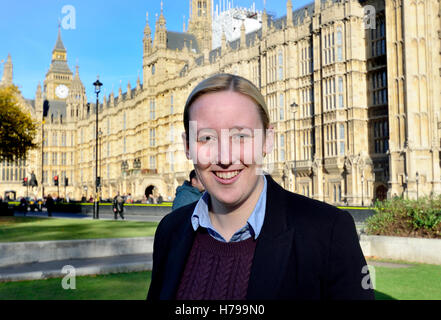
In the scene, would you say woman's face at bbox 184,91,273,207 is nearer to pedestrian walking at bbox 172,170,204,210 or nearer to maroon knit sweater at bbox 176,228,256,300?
maroon knit sweater at bbox 176,228,256,300

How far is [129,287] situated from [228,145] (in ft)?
22.5

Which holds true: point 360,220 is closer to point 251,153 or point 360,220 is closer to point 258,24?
point 251,153

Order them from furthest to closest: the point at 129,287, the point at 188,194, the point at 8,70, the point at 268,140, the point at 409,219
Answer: the point at 8,70, the point at 409,219, the point at 129,287, the point at 188,194, the point at 268,140

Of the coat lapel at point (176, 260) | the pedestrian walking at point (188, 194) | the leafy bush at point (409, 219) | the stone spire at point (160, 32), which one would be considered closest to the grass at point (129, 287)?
the leafy bush at point (409, 219)

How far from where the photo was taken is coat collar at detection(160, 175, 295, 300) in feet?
5.80

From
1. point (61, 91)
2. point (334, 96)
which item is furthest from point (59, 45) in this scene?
point (334, 96)

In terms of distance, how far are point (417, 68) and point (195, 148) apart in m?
31.9

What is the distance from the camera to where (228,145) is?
1937mm

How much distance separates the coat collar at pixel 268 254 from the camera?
5.80 ft

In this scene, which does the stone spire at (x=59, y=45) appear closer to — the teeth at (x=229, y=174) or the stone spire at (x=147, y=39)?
the stone spire at (x=147, y=39)

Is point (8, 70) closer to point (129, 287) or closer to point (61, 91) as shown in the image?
point (61, 91)

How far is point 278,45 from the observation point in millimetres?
42344

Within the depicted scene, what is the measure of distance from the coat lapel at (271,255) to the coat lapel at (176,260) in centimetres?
35

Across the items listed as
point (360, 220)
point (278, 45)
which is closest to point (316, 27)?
point (278, 45)
